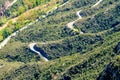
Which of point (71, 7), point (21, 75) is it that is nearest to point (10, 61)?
point (21, 75)

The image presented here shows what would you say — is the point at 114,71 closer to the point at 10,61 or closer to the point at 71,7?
the point at 10,61

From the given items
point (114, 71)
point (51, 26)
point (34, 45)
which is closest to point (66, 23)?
point (51, 26)

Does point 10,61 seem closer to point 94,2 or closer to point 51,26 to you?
point 51,26

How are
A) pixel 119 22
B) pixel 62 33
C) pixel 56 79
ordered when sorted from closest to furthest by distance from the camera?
pixel 56 79
pixel 119 22
pixel 62 33

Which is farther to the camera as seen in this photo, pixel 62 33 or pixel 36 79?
pixel 62 33

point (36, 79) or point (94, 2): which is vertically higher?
point (94, 2)

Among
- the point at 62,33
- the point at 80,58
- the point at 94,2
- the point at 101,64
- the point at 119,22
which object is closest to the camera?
the point at 101,64
